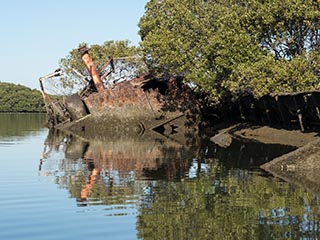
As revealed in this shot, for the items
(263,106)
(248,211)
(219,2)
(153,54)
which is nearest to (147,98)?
(153,54)

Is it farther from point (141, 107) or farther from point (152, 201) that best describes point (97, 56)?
point (152, 201)

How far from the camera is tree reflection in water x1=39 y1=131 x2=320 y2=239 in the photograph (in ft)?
31.5

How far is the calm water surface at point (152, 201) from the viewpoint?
9516 millimetres

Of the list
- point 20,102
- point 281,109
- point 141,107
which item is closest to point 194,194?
point 281,109

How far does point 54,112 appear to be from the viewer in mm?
54656

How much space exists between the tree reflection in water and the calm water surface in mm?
18

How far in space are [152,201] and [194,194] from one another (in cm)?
125

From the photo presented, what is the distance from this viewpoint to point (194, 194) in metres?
13.2

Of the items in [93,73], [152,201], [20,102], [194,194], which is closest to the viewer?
[152,201]

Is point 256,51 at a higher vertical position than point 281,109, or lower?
higher

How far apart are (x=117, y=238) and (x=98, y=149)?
19492 millimetres

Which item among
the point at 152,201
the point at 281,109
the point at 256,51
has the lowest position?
the point at 152,201

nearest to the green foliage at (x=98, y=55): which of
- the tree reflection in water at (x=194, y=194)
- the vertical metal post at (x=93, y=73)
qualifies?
Result: the vertical metal post at (x=93, y=73)

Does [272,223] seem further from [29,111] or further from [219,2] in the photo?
[29,111]
